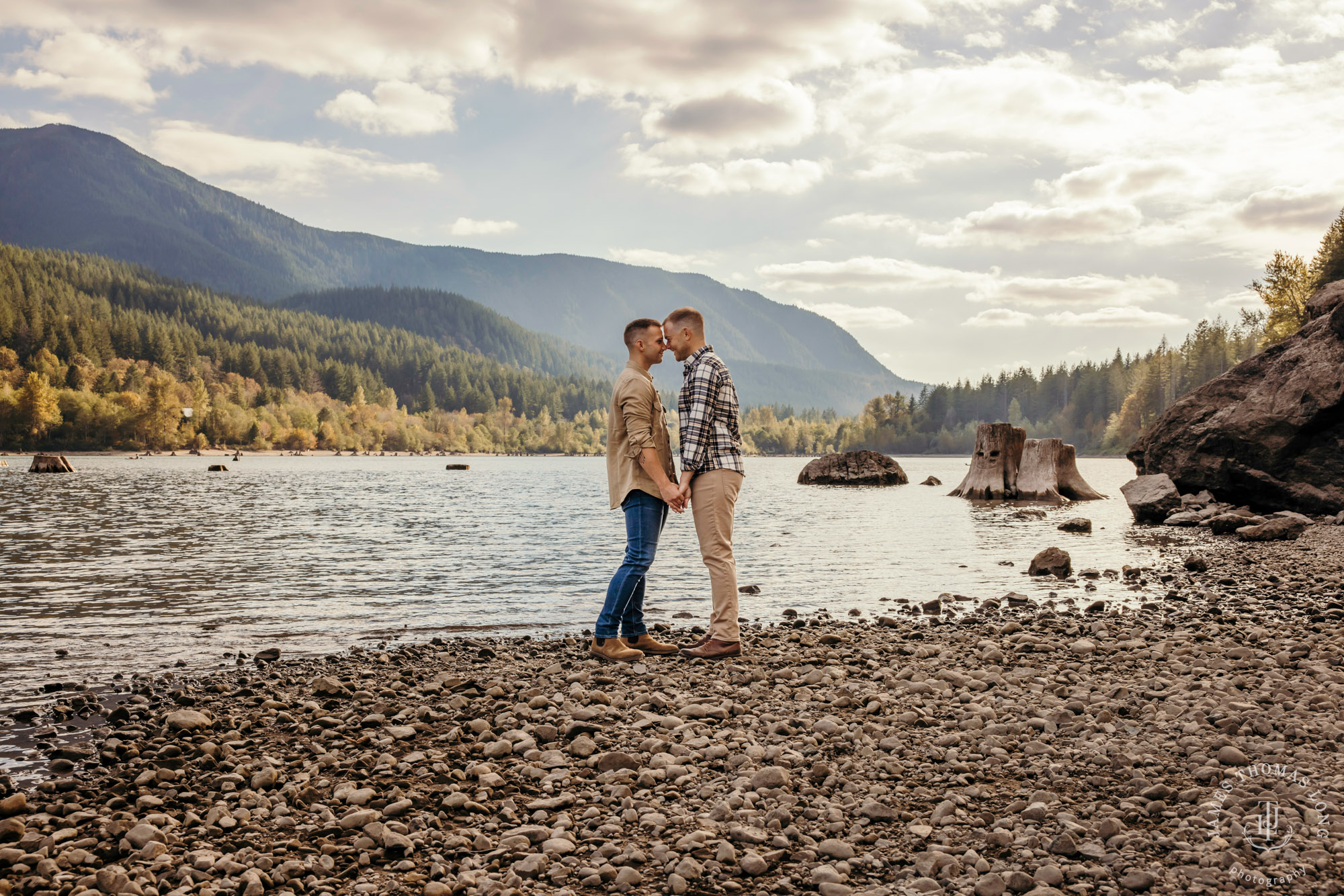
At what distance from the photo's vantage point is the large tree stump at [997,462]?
45.8 meters

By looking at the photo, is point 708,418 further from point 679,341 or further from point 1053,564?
point 1053,564

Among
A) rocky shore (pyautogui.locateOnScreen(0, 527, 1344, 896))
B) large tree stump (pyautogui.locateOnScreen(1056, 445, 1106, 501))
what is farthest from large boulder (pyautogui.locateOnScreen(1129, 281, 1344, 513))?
rocky shore (pyautogui.locateOnScreen(0, 527, 1344, 896))

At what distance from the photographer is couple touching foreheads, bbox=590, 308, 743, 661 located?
9078mm

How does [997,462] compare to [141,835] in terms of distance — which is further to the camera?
[997,462]

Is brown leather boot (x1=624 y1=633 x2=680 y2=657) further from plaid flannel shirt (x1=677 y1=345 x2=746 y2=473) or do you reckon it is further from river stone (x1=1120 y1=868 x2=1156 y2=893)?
river stone (x1=1120 y1=868 x2=1156 y2=893)

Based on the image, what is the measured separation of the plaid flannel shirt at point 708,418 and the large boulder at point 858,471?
6386cm

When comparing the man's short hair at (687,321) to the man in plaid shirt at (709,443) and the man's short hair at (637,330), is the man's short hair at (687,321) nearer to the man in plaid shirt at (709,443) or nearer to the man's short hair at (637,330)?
the man in plaid shirt at (709,443)

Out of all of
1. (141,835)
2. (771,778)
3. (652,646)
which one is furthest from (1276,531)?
(141,835)

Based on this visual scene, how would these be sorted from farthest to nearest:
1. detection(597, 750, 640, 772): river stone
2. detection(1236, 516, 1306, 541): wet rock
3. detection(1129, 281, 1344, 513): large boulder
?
detection(1129, 281, 1344, 513): large boulder < detection(1236, 516, 1306, 541): wet rock < detection(597, 750, 640, 772): river stone

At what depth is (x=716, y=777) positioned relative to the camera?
19.6ft

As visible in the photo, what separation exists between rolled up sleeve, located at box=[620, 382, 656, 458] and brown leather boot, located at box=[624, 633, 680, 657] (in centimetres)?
243

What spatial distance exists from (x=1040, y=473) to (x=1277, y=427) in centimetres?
1985

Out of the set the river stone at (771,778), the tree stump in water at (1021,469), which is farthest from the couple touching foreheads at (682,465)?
the tree stump in water at (1021,469)
